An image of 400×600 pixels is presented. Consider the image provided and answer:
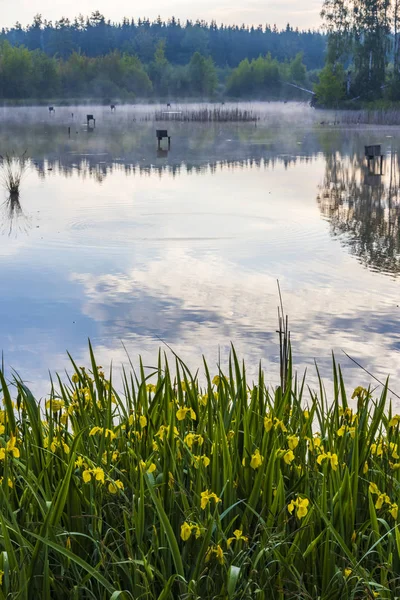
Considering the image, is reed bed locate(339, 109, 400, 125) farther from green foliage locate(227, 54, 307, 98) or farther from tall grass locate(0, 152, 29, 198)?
green foliage locate(227, 54, 307, 98)

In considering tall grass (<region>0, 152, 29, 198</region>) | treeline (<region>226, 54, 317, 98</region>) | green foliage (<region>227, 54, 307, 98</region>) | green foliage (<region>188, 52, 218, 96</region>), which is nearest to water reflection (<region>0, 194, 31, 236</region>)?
tall grass (<region>0, 152, 29, 198</region>)

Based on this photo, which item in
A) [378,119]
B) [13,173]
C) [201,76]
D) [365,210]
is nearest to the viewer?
[365,210]

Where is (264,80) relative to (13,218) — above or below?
above

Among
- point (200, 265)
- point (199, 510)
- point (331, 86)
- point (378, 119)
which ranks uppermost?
point (331, 86)

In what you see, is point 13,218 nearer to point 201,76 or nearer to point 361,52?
point 361,52

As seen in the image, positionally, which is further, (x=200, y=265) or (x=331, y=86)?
(x=331, y=86)

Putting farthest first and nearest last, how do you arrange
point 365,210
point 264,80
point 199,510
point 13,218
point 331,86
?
point 264,80 < point 331,86 < point 365,210 < point 13,218 < point 199,510

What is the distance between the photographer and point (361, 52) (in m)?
81.0

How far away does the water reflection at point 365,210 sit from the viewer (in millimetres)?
12992

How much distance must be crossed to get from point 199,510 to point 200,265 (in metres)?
8.88

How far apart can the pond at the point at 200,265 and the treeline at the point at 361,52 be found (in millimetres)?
54512

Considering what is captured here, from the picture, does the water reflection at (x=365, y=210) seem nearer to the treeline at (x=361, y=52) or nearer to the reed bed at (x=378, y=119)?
the reed bed at (x=378, y=119)

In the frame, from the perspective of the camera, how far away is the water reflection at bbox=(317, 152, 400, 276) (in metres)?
13.0

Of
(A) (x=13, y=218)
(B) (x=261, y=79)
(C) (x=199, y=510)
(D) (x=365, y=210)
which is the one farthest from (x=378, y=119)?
(B) (x=261, y=79)
